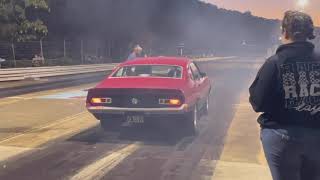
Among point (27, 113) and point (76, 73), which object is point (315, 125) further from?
point (76, 73)

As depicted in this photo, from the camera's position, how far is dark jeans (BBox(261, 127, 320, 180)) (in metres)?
3.03

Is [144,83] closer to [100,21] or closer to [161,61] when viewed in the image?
[161,61]

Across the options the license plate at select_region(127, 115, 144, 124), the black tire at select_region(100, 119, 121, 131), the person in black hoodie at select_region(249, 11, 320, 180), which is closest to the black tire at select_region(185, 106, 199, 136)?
the license plate at select_region(127, 115, 144, 124)

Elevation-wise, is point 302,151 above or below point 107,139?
above

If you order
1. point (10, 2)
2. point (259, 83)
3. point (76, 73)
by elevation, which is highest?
point (10, 2)

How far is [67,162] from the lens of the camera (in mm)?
7055

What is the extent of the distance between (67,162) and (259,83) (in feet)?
14.7

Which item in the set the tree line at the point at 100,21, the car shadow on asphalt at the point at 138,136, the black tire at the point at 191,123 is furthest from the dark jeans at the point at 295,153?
the tree line at the point at 100,21

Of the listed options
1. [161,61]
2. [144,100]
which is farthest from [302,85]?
[161,61]

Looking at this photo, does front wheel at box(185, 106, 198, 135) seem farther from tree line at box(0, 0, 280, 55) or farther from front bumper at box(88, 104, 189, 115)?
tree line at box(0, 0, 280, 55)

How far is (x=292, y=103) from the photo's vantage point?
3.08 m

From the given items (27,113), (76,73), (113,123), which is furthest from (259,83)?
(76,73)

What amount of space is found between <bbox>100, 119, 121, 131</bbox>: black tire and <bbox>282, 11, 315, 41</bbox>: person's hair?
251 inches

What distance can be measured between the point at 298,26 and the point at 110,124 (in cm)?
680
